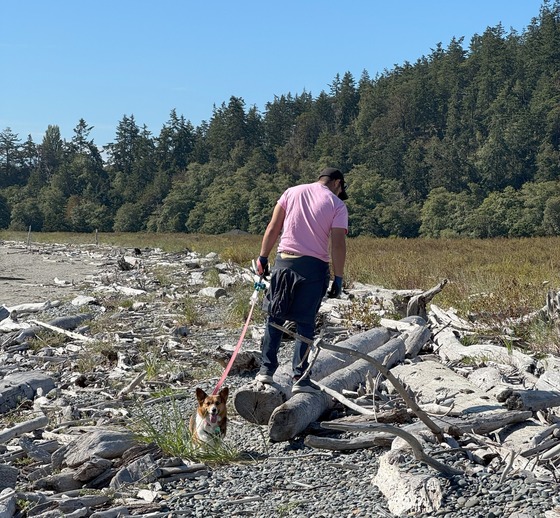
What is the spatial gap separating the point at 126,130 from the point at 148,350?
139 meters

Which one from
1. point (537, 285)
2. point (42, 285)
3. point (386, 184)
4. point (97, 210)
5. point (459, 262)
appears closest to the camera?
point (537, 285)

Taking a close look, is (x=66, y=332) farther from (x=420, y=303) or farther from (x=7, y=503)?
(x=7, y=503)

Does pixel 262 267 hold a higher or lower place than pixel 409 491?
higher

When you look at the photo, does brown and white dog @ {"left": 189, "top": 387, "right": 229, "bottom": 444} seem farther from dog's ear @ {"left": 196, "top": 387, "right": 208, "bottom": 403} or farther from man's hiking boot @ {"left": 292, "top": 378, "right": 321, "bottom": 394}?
man's hiking boot @ {"left": 292, "top": 378, "right": 321, "bottom": 394}

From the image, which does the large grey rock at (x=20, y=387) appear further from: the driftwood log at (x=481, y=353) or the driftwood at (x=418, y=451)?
the driftwood at (x=418, y=451)

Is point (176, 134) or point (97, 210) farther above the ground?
point (176, 134)

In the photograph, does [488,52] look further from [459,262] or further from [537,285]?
[537,285]

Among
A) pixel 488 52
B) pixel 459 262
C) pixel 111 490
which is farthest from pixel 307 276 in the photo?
pixel 488 52

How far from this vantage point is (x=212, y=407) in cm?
604

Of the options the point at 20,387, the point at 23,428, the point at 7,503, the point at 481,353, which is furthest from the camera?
the point at 20,387

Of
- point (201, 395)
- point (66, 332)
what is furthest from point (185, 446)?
point (66, 332)

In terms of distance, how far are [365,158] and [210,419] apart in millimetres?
116525

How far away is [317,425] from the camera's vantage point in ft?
20.9

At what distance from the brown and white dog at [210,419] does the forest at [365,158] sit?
7201 centimetres
